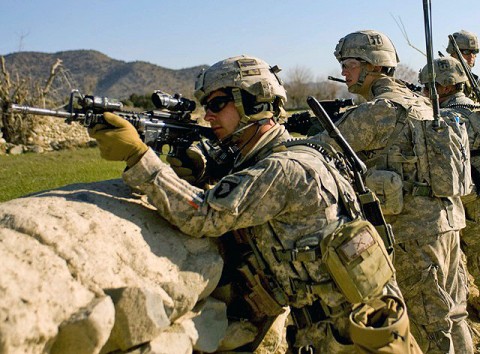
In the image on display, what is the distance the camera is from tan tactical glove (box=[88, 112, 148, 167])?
298cm

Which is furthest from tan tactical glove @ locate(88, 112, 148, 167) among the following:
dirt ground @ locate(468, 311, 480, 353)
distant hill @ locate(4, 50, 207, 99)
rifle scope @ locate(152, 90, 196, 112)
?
distant hill @ locate(4, 50, 207, 99)

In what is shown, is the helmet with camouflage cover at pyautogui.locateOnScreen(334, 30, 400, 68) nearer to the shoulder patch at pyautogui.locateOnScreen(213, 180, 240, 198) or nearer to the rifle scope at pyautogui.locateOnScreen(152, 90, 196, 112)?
the rifle scope at pyautogui.locateOnScreen(152, 90, 196, 112)

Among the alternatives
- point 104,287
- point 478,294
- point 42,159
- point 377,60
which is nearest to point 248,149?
point 104,287

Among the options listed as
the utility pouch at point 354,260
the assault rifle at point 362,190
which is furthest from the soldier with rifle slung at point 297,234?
the assault rifle at point 362,190

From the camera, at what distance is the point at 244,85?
3.49 meters

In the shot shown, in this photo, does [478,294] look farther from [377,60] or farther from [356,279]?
[356,279]

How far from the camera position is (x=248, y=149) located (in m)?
3.63

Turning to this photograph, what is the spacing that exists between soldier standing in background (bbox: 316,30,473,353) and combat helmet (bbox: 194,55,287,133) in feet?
3.26

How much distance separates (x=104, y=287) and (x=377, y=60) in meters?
3.28

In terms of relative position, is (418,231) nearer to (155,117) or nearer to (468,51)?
(155,117)

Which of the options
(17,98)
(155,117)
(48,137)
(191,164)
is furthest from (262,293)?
(17,98)

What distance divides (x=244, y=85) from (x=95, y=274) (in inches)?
58.5

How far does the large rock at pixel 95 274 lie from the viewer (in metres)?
2.33

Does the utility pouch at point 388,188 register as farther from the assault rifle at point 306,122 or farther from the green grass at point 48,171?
the green grass at point 48,171
